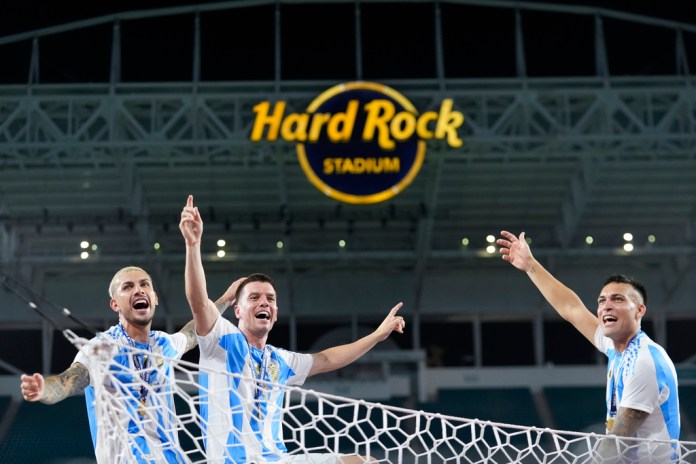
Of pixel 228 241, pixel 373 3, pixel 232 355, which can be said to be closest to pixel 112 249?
pixel 228 241

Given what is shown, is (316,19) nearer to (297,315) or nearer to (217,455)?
(297,315)

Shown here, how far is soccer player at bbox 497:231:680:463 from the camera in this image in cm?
575

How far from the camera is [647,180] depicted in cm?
2666

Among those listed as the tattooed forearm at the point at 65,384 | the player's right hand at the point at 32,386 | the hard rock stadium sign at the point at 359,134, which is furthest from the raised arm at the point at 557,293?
the hard rock stadium sign at the point at 359,134

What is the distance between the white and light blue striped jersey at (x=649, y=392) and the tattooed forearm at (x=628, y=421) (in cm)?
3

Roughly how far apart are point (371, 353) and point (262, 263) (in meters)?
3.56

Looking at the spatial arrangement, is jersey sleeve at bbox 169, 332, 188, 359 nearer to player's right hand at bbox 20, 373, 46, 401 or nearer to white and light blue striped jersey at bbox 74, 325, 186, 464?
white and light blue striped jersey at bbox 74, 325, 186, 464

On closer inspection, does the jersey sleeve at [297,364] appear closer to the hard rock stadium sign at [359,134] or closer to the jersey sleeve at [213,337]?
the jersey sleeve at [213,337]

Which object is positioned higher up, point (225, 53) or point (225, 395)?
point (225, 53)

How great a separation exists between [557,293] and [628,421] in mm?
1239

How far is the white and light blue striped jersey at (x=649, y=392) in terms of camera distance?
18.9ft

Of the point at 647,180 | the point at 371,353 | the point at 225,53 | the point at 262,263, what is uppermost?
the point at 225,53

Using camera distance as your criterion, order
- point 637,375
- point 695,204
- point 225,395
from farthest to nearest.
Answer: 1. point 695,204
2. point 225,395
3. point 637,375

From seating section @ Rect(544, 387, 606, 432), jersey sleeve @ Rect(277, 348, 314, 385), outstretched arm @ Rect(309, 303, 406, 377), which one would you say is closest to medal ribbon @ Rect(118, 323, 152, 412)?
jersey sleeve @ Rect(277, 348, 314, 385)
